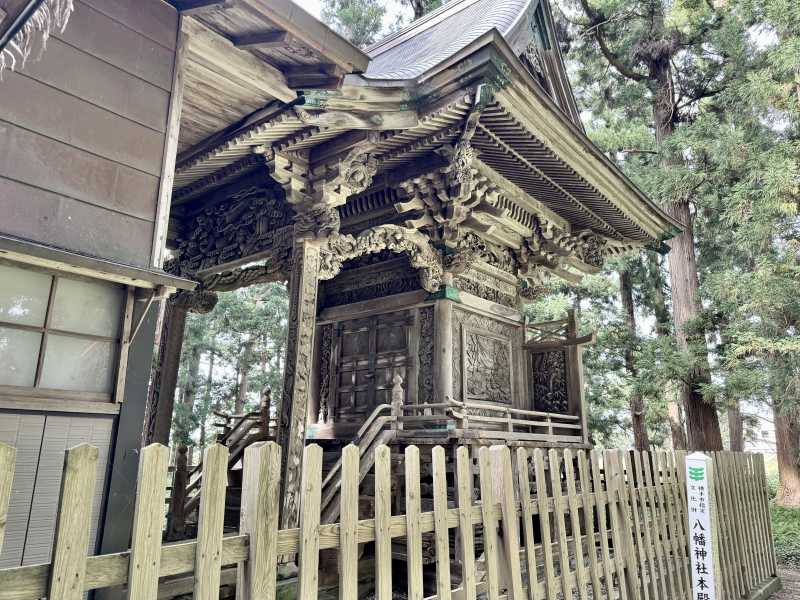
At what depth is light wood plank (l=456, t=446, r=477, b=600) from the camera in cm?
256

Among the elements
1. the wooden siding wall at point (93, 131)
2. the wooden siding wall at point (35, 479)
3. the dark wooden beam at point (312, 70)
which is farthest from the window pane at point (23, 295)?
the dark wooden beam at point (312, 70)

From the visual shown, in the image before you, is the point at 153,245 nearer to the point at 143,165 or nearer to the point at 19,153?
the point at 143,165

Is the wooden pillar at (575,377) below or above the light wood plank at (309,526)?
above

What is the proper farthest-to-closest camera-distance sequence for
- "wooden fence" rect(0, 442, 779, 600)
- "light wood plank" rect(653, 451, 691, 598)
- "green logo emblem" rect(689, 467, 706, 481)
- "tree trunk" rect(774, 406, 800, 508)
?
"tree trunk" rect(774, 406, 800, 508), "light wood plank" rect(653, 451, 691, 598), "green logo emblem" rect(689, 467, 706, 481), "wooden fence" rect(0, 442, 779, 600)

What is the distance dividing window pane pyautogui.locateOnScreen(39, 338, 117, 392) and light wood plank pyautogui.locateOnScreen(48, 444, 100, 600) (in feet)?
6.42

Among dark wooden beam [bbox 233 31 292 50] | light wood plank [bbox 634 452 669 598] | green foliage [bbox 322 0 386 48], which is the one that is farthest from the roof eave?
green foliage [bbox 322 0 386 48]

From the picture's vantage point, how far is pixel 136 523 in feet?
4.92

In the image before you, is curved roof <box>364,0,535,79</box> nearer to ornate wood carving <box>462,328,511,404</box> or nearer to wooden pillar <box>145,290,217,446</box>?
ornate wood carving <box>462,328,511,404</box>

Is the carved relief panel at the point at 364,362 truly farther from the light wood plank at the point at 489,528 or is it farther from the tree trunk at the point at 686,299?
the tree trunk at the point at 686,299

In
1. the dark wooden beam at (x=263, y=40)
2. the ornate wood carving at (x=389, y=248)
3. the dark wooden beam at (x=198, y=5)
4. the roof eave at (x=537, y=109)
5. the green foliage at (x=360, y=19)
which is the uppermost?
the green foliage at (x=360, y=19)

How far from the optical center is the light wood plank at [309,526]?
190cm

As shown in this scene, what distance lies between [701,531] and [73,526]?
3.98m

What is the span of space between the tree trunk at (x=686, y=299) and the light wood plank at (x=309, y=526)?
8685mm

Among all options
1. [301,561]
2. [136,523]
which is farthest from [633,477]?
[136,523]
